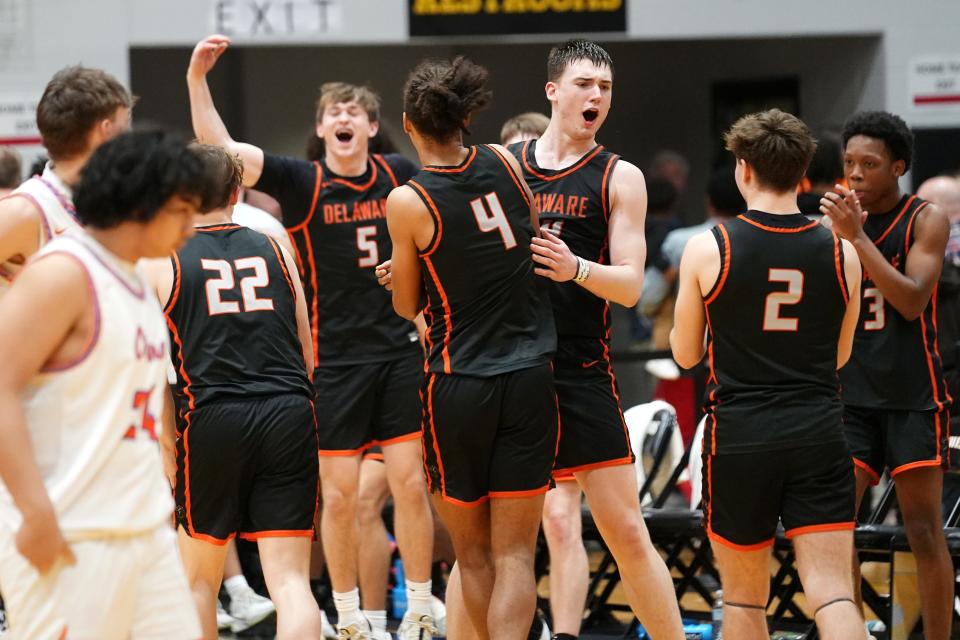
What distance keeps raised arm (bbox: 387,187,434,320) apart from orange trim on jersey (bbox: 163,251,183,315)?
26.9 inches

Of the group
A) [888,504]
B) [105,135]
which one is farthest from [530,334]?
[888,504]

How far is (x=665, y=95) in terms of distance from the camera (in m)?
12.5

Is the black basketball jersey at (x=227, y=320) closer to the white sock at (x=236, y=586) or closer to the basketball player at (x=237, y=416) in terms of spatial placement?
the basketball player at (x=237, y=416)

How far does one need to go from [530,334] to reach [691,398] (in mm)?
4304

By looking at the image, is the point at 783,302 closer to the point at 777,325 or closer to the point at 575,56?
the point at 777,325

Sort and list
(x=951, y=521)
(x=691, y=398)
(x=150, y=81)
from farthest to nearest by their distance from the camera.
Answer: (x=150, y=81), (x=691, y=398), (x=951, y=521)

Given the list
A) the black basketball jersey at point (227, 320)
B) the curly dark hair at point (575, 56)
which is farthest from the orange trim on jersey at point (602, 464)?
the curly dark hair at point (575, 56)

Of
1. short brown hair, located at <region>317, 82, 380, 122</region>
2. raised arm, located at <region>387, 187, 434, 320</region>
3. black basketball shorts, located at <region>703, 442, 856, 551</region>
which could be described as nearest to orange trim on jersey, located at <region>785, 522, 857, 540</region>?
black basketball shorts, located at <region>703, 442, 856, 551</region>

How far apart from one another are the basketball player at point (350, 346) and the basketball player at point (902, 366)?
6.25 ft

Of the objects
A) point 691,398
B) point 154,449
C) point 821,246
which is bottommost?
point 691,398

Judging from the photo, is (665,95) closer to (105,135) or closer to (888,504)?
(888,504)

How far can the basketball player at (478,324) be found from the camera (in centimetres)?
441

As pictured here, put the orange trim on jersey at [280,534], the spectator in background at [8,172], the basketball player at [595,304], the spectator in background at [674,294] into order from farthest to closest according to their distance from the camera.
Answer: the spectator in background at [674,294]
the spectator in background at [8,172]
the basketball player at [595,304]
the orange trim on jersey at [280,534]

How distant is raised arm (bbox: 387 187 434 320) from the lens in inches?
173
